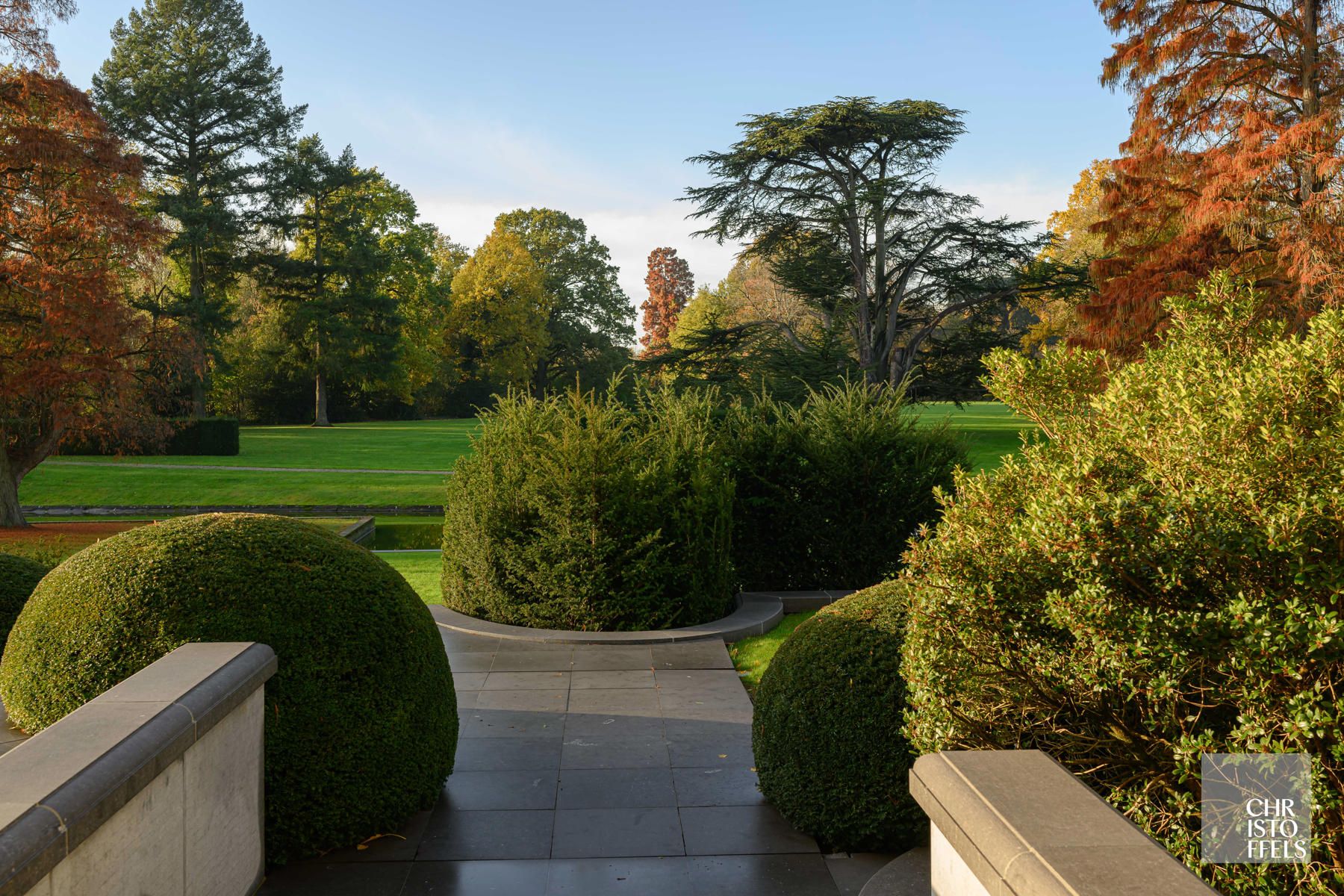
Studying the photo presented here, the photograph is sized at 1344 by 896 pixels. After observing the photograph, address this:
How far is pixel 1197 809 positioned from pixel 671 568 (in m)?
6.33

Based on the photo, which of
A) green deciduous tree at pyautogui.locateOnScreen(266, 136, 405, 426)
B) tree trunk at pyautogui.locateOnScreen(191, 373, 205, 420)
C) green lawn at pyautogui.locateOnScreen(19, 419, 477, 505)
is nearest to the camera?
green lawn at pyautogui.locateOnScreen(19, 419, 477, 505)

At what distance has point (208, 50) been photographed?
138 ft

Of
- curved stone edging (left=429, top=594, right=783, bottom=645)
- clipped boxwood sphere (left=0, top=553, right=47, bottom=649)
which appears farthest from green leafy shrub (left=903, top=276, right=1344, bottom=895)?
clipped boxwood sphere (left=0, top=553, right=47, bottom=649)

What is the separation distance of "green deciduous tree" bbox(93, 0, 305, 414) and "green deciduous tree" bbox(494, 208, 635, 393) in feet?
63.3

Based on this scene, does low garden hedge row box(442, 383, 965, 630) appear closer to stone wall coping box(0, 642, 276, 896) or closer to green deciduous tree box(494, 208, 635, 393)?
stone wall coping box(0, 642, 276, 896)

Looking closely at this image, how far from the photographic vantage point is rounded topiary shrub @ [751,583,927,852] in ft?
14.4

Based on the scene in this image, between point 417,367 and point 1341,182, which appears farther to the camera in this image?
point 417,367

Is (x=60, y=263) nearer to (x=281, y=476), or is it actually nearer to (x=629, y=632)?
(x=281, y=476)

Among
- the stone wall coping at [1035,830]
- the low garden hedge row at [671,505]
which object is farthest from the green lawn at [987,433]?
the stone wall coping at [1035,830]

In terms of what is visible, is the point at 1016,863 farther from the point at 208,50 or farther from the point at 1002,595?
the point at 208,50

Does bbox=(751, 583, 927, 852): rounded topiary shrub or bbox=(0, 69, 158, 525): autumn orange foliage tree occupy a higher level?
bbox=(0, 69, 158, 525): autumn orange foliage tree

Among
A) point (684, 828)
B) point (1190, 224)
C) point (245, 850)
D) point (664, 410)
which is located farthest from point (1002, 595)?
point (1190, 224)

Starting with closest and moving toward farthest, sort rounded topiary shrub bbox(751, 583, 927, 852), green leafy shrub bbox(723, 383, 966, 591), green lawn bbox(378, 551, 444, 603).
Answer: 1. rounded topiary shrub bbox(751, 583, 927, 852)
2. green leafy shrub bbox(723, 383, 966, 591)
3. green lawn bbox(378, 551, 444, 603)

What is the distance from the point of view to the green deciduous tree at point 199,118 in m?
40.1
